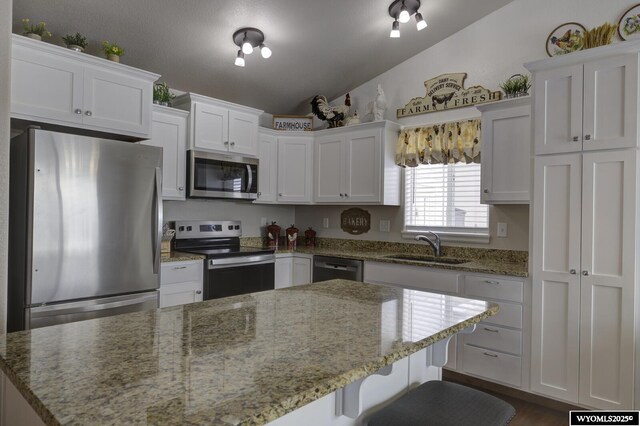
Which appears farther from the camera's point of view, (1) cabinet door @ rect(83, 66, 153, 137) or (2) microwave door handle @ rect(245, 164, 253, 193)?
(2) microwave door handle @ rect(245, 164, 253, 193)

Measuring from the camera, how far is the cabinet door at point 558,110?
2.50 metres

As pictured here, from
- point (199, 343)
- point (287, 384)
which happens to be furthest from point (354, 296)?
point (287, 384)

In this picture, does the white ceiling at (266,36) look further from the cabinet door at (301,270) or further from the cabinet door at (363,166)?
the cabinet door at (301,270)

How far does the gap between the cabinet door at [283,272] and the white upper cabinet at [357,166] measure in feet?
2.43

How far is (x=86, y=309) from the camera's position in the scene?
2383 millimetres

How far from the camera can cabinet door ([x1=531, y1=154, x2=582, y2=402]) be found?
248cm

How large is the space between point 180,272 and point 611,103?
311 cm

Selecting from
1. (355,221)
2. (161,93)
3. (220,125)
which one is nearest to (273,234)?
(355,221)

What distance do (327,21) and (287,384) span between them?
10.1 feet

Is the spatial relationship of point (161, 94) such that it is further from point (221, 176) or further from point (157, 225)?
point (157, 225)

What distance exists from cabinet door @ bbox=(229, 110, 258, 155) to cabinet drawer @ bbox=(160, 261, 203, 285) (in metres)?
1.14

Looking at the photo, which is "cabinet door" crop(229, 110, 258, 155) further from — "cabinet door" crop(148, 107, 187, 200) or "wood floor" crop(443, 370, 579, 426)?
"wood floor" crop(443, 370, 579, 426)

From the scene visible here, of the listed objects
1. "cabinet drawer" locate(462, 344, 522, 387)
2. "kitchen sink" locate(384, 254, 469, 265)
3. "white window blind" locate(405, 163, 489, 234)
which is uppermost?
"white window blind" locate(405, 163, 489, 234)

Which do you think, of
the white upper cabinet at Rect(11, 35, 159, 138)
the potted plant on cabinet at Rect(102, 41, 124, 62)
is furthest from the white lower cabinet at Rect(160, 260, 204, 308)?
the potted plant on cabinet at Rect(102, 41, 124, 62)
